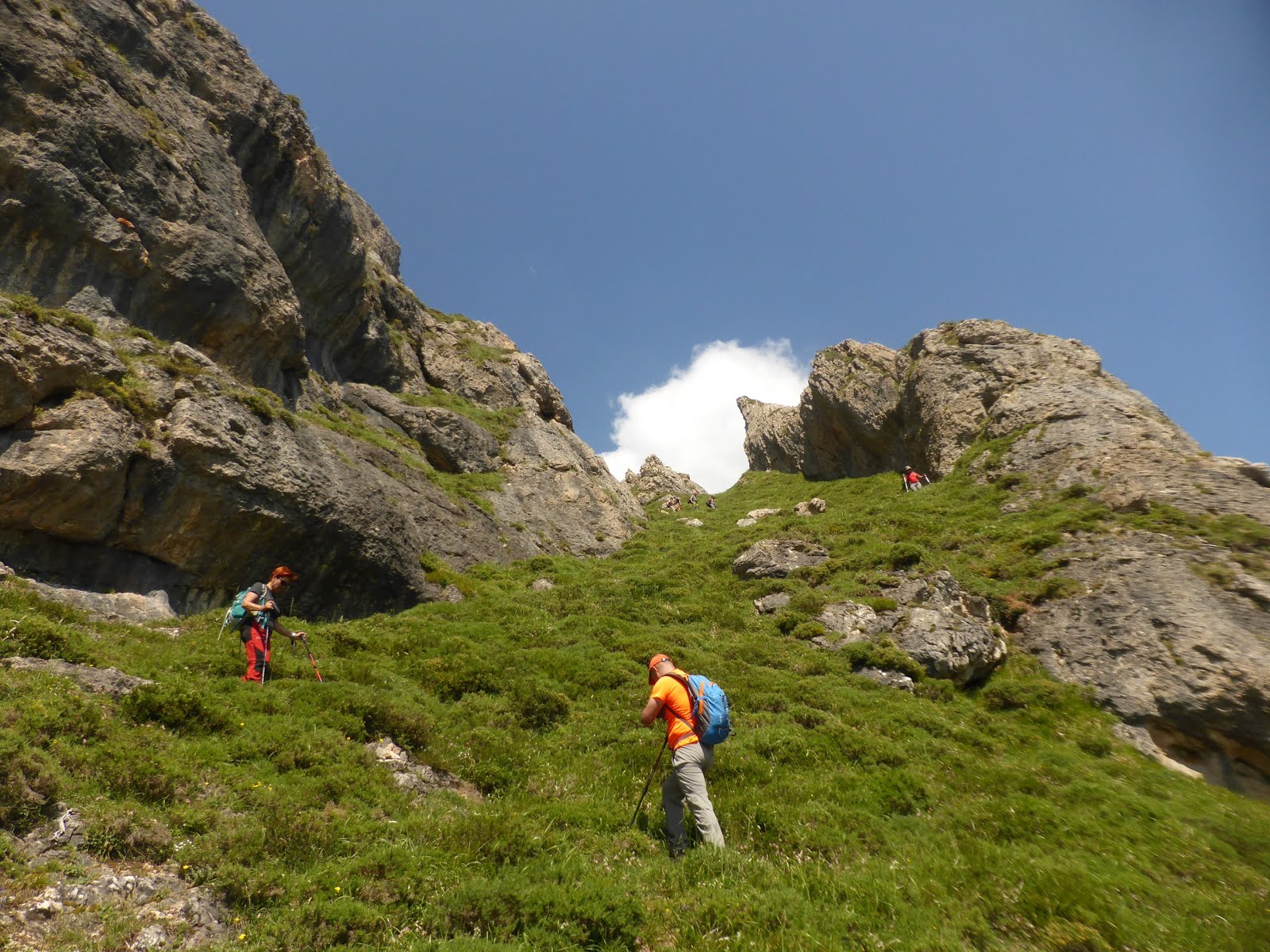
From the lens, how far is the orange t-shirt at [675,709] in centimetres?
934

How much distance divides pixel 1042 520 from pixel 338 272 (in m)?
41.7

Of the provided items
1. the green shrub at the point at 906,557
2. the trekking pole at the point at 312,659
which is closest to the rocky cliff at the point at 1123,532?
the green shrub at the point at 906,557

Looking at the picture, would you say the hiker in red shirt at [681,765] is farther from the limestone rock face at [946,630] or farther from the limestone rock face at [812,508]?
the limestone rock face at [812,508]

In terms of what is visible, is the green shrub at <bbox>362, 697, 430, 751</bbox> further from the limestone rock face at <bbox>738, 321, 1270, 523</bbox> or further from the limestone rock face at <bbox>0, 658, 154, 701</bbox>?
the limestone rock face at <bbox>738, 321, 1270, 523</bbox>

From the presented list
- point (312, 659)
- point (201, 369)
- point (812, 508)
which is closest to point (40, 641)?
point (312, 659)

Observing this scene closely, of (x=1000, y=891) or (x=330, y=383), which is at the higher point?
(x=330, y=383)

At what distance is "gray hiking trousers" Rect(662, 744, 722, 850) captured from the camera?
8.82 meters

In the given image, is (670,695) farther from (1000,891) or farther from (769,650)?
(769,650)

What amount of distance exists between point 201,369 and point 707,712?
2136 cm

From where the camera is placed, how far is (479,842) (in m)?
8.20

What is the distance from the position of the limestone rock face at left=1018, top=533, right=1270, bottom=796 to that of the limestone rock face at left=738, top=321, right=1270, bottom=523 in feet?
16.3

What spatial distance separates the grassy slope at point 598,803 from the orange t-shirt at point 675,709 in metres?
1.52

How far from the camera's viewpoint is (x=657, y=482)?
81375 mm

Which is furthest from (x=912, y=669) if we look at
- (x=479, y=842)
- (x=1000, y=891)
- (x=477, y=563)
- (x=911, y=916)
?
(x=477, y=563)
